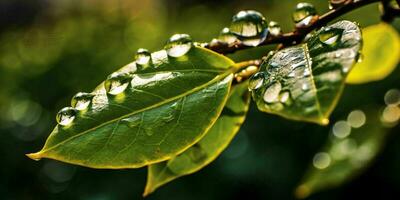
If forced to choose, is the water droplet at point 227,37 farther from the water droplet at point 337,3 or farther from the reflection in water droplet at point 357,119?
the reflection in water droplet at point 357,119

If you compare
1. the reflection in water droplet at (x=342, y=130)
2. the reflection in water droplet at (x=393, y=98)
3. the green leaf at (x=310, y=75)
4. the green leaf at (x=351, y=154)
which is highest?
the green leaf at (x=310, y=75)

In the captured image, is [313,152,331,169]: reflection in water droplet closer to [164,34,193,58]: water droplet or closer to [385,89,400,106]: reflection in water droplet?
[385,89,400,106]: reflection in water droplet

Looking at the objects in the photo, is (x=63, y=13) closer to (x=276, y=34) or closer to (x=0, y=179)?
(x=0, y=179)

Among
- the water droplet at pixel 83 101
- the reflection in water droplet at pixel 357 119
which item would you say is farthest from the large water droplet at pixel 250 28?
the reflection in water droplet at pixel 357 119

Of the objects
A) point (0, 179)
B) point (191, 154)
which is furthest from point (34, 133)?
point (191, 154)

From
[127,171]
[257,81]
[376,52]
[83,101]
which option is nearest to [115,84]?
[83,101]

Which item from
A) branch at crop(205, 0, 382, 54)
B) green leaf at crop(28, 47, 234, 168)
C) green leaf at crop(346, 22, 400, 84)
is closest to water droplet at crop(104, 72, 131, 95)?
green leaf at crop(28, 47, 234, 168)
